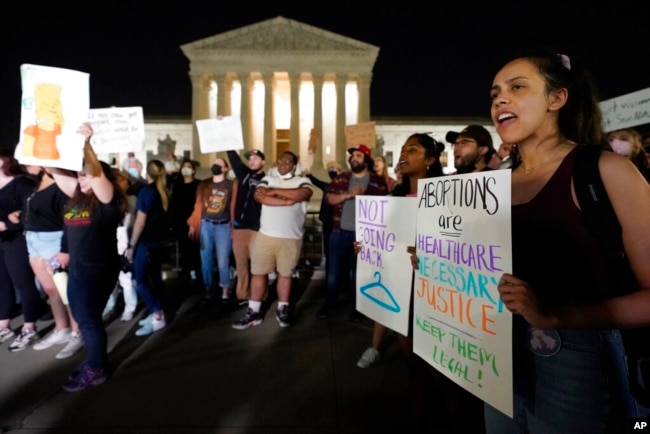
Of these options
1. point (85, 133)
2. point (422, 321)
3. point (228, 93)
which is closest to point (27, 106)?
point (85, 133)

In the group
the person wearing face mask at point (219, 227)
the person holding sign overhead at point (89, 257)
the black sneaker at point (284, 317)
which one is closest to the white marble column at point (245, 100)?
the person wearing face mask at point (219, 227)

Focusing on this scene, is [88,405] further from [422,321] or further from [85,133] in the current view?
[422,321]

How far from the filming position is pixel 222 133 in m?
5.98

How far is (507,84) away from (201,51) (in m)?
42.6

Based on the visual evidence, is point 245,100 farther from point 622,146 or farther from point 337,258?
point 622,146

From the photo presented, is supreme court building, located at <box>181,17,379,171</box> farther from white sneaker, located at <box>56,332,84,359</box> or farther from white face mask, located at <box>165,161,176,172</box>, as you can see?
white sneaker, located at <box>56,332,84,359</box>

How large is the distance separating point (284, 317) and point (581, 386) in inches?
177

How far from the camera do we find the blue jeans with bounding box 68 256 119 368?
3699 mm

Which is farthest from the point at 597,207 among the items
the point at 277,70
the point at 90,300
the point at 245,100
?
the point at 277,70

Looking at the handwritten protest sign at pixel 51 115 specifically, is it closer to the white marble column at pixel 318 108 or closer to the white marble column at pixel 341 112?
the white marble column at pixel 318 108

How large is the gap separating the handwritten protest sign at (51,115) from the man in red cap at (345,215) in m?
3.08

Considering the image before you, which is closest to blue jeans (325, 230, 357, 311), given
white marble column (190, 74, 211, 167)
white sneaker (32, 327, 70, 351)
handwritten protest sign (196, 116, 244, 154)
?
handwritten protest sign (196, 116, 244, 154)

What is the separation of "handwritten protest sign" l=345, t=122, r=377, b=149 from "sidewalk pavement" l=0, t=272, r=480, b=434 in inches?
175

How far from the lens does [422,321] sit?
2.03 metres
